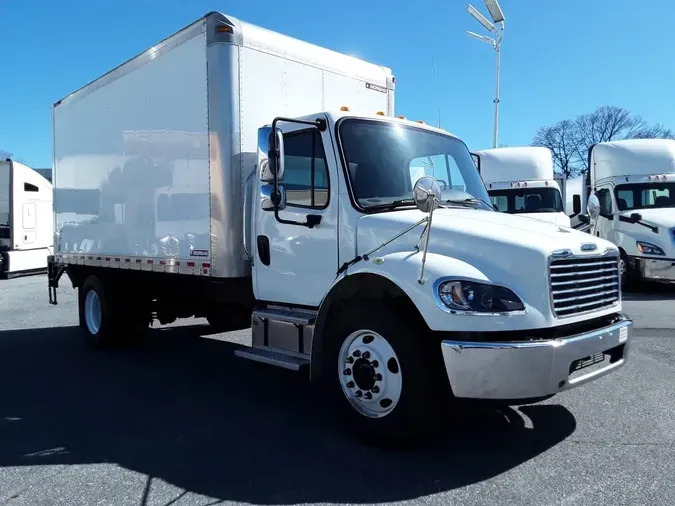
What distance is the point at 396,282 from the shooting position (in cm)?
394

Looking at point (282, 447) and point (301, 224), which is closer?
point (282, 447)

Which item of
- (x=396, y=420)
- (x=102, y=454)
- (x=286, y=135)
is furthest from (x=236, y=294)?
(x=396, y=420)

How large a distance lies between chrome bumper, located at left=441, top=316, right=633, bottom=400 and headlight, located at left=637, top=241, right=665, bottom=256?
933cm

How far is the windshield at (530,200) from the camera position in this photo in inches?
540

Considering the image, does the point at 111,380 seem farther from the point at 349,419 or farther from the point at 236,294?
the point at 349,419

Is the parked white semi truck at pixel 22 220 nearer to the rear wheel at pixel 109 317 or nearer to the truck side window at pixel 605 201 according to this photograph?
the rear wheel at pixel 109 317

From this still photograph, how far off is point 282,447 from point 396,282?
150 centimetres

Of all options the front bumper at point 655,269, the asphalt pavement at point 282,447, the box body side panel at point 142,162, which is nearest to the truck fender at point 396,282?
the asphalt pavement at point 282,447

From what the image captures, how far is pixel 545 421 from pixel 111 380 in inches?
177

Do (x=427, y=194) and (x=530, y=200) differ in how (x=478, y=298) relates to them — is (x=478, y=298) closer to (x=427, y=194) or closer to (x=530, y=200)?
(x=427, y=194)

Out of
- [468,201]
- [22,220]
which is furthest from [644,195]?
[22,220]

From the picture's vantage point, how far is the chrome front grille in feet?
12.4

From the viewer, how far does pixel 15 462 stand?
4.12 meters

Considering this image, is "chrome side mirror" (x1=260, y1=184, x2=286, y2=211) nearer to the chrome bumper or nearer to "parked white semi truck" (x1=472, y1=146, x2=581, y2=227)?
the chrome bumper
